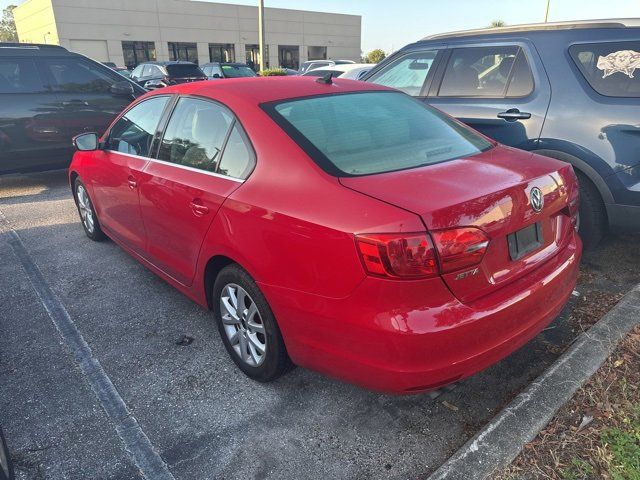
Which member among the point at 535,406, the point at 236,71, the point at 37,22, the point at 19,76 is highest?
the point at 37,22

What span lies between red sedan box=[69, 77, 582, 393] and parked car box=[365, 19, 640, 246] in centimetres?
129

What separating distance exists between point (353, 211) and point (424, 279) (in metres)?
0.40

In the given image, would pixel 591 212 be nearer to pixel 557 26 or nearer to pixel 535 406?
pixel 557 26

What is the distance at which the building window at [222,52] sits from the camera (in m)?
45.0

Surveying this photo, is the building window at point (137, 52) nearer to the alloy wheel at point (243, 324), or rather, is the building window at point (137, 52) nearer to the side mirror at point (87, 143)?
the side mirror at point (87, 143)

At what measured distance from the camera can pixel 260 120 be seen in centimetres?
260

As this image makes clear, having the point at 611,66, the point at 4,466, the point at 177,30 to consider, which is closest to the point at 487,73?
the point at 611,66

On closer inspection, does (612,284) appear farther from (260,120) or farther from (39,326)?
(39,326)

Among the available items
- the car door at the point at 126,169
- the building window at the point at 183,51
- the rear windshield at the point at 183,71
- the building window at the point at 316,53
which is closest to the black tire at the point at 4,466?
the car door at the point at 126,169

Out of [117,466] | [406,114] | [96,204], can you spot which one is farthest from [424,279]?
[96,204]

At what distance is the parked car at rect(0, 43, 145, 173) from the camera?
6738mm

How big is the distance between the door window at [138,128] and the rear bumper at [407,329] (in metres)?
1.87

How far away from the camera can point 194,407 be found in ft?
8.59

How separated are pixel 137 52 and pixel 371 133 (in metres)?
44.6
